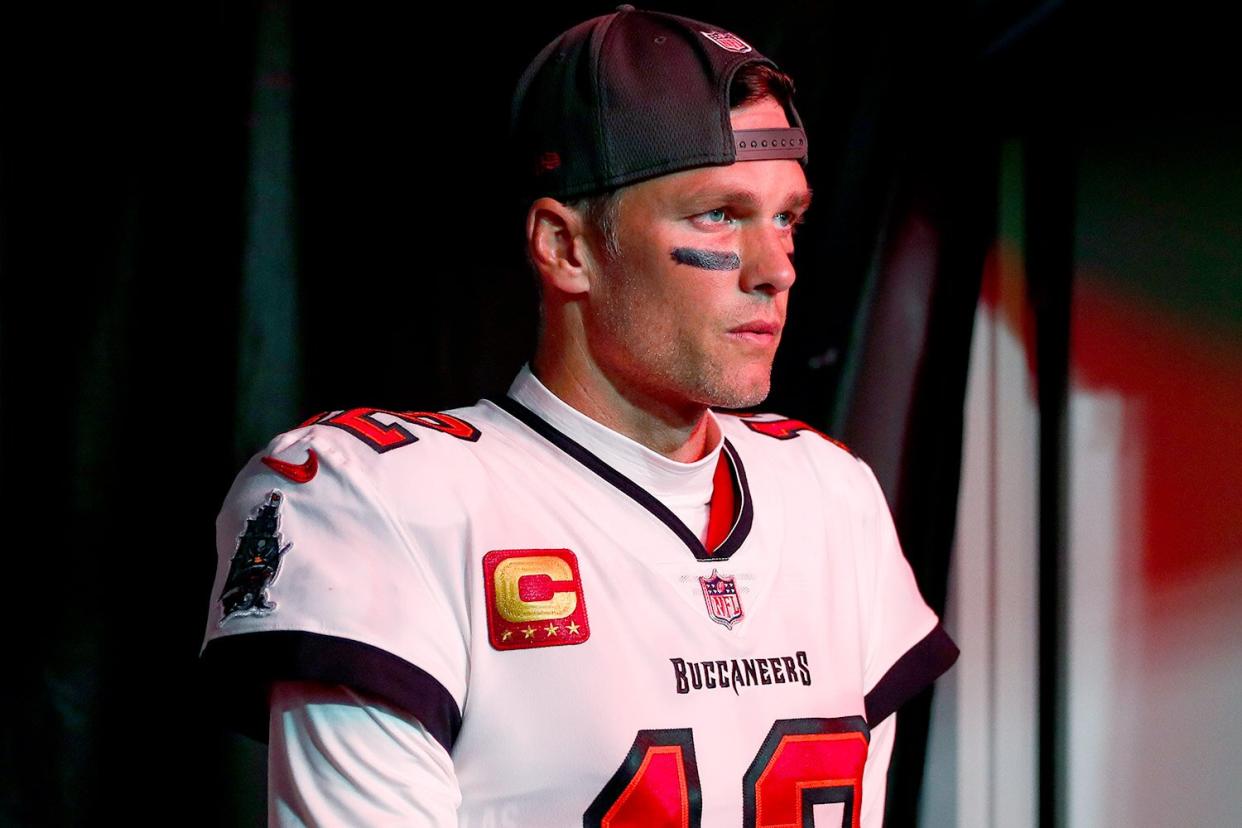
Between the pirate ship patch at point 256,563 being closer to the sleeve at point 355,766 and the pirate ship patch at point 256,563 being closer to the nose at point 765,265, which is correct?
the sleeve at point 355,766

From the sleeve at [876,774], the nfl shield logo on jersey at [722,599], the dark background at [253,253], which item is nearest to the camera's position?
the nfl shield logo on jersey at [722,599]

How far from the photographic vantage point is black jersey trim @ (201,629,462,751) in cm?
104

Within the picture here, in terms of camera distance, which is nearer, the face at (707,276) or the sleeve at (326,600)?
the sleeve at (326,600)

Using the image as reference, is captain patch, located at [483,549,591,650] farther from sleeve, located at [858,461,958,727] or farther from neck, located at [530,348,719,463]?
sleeve, located at [858,461,958,727]

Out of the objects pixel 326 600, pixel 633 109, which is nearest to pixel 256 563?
pixel 326 600

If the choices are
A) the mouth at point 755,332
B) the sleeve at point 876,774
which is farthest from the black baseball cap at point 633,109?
the sleeve at point 876,774

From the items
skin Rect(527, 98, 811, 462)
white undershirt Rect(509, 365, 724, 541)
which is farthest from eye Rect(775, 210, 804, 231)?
white undershirt Rect(509, 365, 724, 541)

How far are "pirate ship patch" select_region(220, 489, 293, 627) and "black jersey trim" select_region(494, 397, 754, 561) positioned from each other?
267 mm

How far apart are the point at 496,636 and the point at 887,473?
768mm

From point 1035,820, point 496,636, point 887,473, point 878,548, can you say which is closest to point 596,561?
point 496,636

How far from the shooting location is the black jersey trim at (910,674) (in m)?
1.35

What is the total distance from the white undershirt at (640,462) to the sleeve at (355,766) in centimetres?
32

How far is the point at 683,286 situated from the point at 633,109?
16 centimetres

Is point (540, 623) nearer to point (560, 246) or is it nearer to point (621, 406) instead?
point (621, 406)
